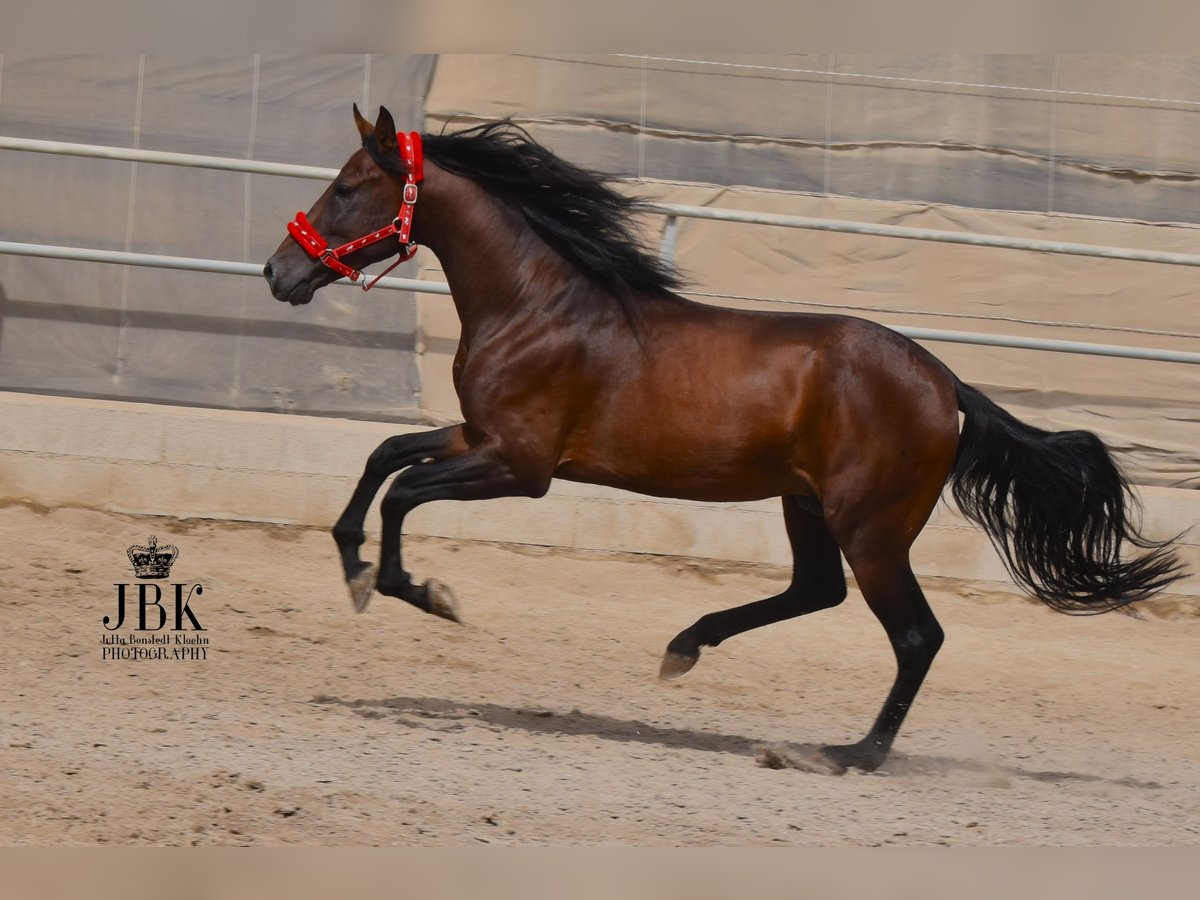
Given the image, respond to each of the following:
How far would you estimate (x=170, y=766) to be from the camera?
3.75 meters

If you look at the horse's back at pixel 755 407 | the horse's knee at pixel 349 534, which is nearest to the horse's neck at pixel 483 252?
the horse's back at pixel 755 407

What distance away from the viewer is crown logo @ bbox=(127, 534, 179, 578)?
6070mm

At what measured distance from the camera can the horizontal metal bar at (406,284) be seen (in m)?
7.13

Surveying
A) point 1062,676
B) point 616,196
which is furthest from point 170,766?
point 1062,676

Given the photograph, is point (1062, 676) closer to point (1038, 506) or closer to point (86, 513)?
point (1038, 506)

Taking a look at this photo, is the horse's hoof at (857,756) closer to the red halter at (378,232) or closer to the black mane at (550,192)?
the black mane at (550,192)

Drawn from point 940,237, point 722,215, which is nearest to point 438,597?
point 722,215

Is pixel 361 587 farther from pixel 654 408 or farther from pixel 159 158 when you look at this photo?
pixel 159 158

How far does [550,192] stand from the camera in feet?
16.1

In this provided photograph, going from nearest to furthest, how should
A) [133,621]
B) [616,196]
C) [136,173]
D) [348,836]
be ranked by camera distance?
1. [348,836]
2. [616,196]
3. [133,621]
4. [136,173]

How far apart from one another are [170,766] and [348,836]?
702 millimetres

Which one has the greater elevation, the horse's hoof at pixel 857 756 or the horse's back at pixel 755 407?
the horse's back at pixel 755 407

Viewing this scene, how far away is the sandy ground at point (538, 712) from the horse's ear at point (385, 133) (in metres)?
1.97

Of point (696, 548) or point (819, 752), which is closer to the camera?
point (819, 752)
